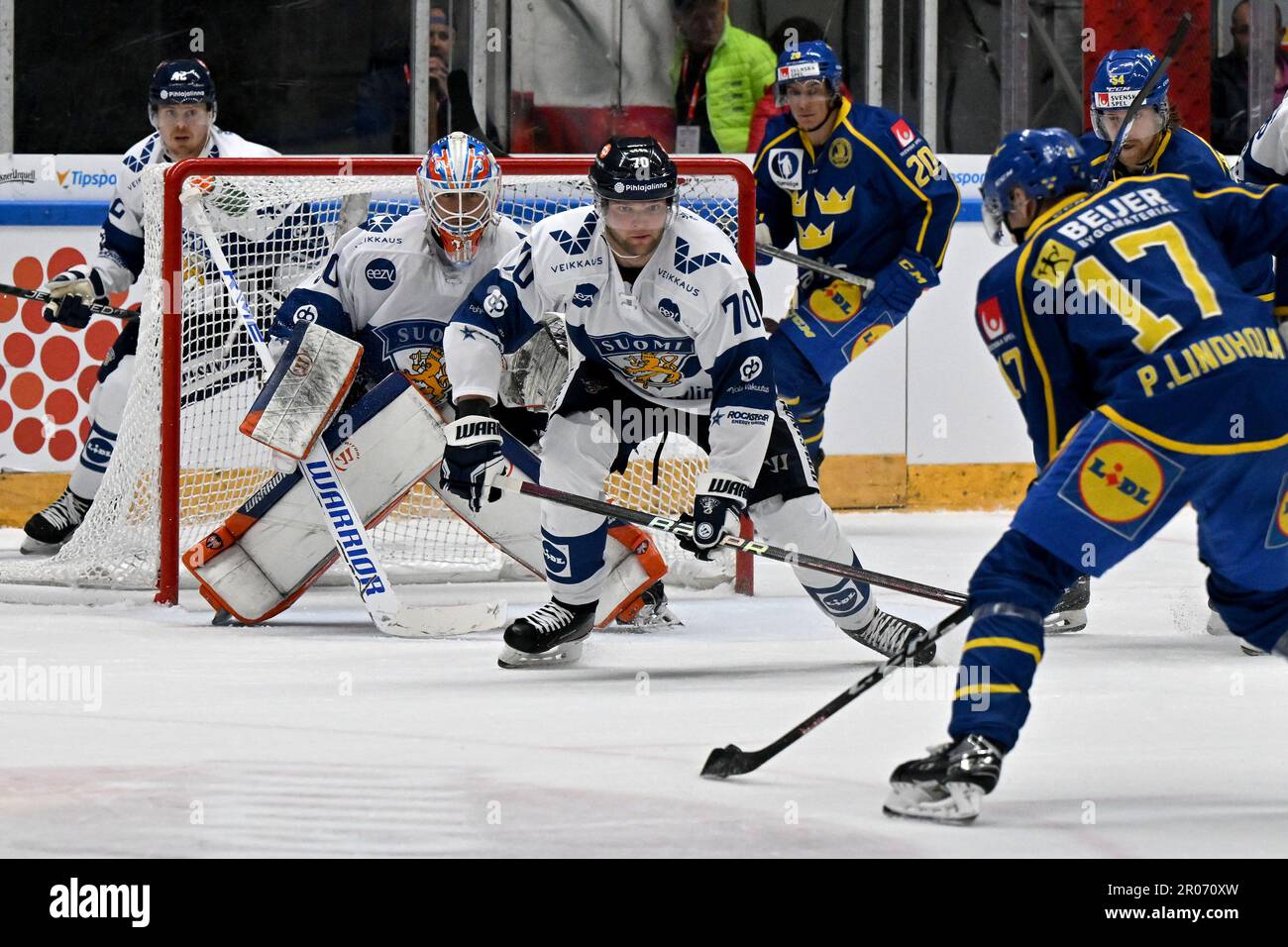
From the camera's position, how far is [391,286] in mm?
4387

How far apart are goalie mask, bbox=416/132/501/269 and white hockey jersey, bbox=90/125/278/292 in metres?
1.01

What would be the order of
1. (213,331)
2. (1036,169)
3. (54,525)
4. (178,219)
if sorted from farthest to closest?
(54,525), (213,331), (178,219), (1036,169)

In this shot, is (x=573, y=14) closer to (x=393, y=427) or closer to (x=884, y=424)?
(x=884, y=424)

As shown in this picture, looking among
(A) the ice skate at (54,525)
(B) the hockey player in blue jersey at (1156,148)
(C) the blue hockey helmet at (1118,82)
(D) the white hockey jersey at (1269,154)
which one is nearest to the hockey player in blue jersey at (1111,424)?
(B) the hockey player in blue jersey at (1156,148)

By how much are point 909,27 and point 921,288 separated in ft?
5.22

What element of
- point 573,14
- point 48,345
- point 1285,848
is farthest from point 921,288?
point 1285,848

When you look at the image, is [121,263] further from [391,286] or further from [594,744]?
[594,744]

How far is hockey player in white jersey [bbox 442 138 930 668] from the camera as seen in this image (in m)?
3.56

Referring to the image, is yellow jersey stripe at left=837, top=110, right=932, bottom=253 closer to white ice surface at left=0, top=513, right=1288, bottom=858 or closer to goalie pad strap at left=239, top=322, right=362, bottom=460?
white ice surface at left=0, top=513, right=1288, bottom=858

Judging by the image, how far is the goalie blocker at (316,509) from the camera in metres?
4.34

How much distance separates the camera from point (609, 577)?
423 cm

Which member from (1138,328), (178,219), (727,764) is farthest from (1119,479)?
(178,219)

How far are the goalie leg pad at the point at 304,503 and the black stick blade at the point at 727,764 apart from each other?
176 centimetres

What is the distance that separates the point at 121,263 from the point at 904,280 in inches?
81.4
